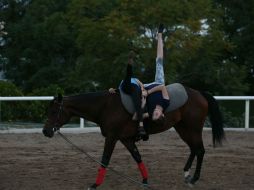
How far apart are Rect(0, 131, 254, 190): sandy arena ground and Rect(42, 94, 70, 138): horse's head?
0.84 m

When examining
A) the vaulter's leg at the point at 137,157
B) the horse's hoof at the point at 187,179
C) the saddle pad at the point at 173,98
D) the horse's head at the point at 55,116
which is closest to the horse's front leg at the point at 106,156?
the vaulter's leg at the point at 137,157

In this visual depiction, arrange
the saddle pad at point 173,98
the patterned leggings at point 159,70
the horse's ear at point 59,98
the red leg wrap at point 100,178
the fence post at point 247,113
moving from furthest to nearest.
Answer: the fence post at point 247,113 → the patterned leggings at point 159,70 → the saddle pad at point 173,98 → the horse's ear at point 59,98 → the red leg wrap at point 100,178

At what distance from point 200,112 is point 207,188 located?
112 centimetres

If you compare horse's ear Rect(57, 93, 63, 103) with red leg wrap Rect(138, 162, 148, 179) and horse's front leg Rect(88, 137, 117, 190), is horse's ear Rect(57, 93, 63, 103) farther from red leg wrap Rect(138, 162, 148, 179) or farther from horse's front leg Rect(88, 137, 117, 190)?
red leg wrap Rect(138, 162, 148, 179)

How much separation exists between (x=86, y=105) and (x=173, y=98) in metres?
1.26

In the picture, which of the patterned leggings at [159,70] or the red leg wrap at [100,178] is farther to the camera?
the patterned leggings at [159,70]

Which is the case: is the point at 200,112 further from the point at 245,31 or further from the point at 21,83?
the point at 21,83

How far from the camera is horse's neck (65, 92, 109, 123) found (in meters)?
7.42

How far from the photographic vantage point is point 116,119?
732 cm

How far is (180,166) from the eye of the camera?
9219 millimetres

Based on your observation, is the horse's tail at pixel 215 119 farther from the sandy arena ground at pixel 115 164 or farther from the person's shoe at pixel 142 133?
the person's shoe at pixel 142 133

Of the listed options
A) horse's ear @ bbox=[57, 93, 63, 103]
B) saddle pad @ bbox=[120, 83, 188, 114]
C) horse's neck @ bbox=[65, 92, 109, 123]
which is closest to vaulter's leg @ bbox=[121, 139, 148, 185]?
saddle pad @ bbox=[120, 83, 188, 114]

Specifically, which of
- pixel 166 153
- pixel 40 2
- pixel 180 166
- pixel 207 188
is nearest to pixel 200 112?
pixel 207 188

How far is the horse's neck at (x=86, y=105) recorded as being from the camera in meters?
7.42
